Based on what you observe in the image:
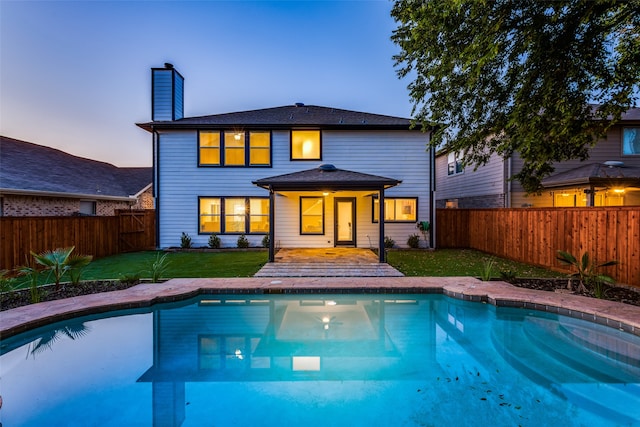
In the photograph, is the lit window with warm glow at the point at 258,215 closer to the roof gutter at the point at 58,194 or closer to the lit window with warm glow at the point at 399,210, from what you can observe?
the lit window with warm glow at the point at 399,210

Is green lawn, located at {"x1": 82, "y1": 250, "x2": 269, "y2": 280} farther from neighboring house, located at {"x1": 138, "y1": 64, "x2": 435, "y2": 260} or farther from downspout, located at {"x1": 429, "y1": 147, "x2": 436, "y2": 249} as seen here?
downspout, located at {"x1": 429, "y1": 147, "x2": 436, "y2": 249}

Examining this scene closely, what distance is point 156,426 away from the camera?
10.5 ft

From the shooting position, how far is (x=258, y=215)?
45.1ft

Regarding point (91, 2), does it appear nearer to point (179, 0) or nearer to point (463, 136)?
point (179, 0)

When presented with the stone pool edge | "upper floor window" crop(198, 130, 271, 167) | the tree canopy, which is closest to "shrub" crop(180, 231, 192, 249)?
"upper floor window" crop(198, 130, 271, 167)

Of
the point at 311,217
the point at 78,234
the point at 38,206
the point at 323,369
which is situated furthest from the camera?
the point at 311,217

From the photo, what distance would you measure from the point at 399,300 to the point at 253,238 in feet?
27.5

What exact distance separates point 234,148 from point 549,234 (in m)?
12.5

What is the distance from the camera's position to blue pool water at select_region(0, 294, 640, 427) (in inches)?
134

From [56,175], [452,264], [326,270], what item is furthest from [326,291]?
[56,175]

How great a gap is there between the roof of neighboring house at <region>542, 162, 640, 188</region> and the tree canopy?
4443mm

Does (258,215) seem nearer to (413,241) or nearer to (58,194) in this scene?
(413,241)

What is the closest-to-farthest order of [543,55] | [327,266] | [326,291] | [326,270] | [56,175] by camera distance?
[543,55] → [326,291] → [326,270] → [327,266] → [56,175]

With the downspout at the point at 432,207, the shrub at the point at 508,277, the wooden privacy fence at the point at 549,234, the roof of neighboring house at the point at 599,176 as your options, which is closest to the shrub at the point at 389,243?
the downspout at the point at 432,207
